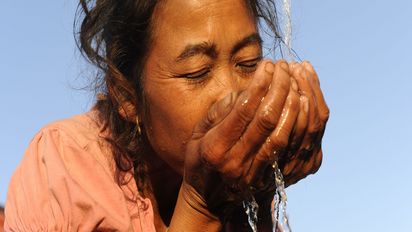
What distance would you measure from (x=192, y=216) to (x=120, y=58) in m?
0.98

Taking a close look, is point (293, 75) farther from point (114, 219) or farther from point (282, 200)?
point (114, 219)

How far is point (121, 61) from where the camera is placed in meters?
4.18

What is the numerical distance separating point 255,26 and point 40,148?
103 centimetres

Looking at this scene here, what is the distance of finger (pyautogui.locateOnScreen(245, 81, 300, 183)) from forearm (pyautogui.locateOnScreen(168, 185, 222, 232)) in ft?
1.21

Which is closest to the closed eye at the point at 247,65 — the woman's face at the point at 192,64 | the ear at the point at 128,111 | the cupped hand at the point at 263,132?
the woman's face at the point at 192,64

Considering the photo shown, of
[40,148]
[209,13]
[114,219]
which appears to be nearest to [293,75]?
[209,13]

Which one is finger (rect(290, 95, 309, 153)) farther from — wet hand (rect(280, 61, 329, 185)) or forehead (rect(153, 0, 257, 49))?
forehead (rect(153, 0, 257, 49))

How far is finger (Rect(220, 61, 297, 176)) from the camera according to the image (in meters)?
3.01

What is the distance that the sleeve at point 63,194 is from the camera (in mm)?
3631

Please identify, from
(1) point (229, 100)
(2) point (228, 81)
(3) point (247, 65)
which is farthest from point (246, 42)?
(1) point (229, 100)

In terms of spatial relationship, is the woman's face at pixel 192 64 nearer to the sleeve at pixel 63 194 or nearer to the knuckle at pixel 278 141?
the sleeve at pixel 63 194

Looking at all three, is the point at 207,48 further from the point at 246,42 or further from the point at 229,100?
the point at 229,100

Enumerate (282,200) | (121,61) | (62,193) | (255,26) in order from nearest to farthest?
(282,200) → (62,193) → (255,26) → (121,61)

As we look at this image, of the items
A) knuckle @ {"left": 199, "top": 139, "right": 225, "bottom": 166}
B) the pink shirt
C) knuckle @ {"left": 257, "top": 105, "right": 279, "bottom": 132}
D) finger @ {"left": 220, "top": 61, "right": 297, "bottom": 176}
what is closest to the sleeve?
the pink shirt
